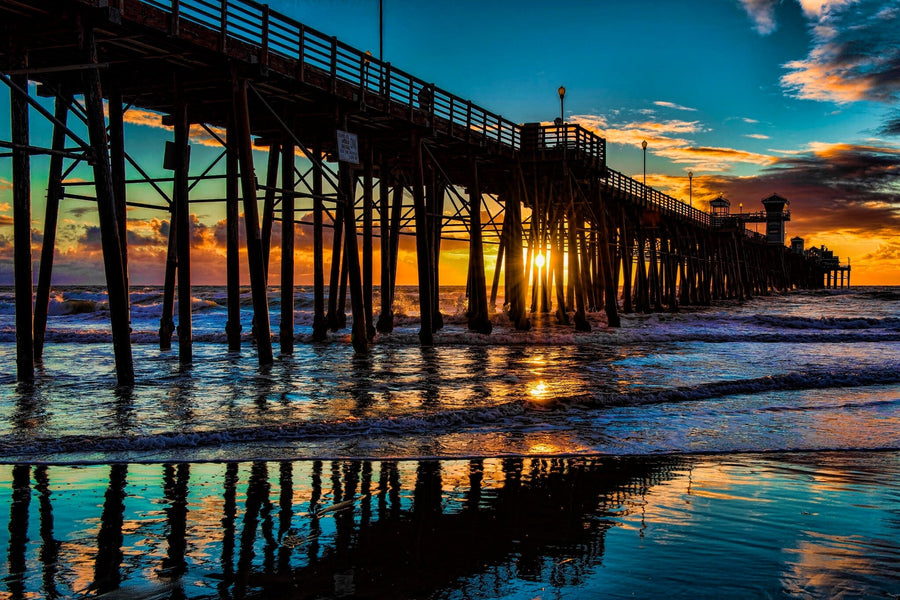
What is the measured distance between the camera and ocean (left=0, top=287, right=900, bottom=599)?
3.62 metres

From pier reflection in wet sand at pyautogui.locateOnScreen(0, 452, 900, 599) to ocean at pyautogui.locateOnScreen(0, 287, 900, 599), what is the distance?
0.02 m

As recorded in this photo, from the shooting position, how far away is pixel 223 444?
7.08 metres

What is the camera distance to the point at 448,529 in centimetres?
438

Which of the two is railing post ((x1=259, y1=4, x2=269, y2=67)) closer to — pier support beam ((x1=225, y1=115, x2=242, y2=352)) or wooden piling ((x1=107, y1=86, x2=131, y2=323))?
pier support beam ((x1=225, y1=115, x2=242, y2=352))

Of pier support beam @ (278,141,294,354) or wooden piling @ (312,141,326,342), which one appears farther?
wooden piling @ (312,141,326,342)

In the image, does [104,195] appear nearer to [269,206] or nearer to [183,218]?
[183,218]

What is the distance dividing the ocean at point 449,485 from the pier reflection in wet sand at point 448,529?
0.02 metres

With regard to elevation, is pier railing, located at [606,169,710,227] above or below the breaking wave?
above

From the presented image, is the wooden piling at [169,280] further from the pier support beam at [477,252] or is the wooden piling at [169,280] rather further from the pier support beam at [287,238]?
the pier support beam at [477,252]

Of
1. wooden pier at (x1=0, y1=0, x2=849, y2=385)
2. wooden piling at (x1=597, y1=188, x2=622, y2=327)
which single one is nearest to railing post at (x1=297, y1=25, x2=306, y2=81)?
wooden pier at (x1=0, y1=0, x2=849, y2=385)

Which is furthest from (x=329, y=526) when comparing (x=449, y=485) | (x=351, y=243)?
(x=351, y=243)

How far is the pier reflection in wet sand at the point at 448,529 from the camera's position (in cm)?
352

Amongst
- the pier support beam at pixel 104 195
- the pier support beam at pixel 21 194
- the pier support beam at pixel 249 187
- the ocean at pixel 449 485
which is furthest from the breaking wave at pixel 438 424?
the pier support beam at pixel 249 187

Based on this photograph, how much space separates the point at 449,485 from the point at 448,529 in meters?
1.09
